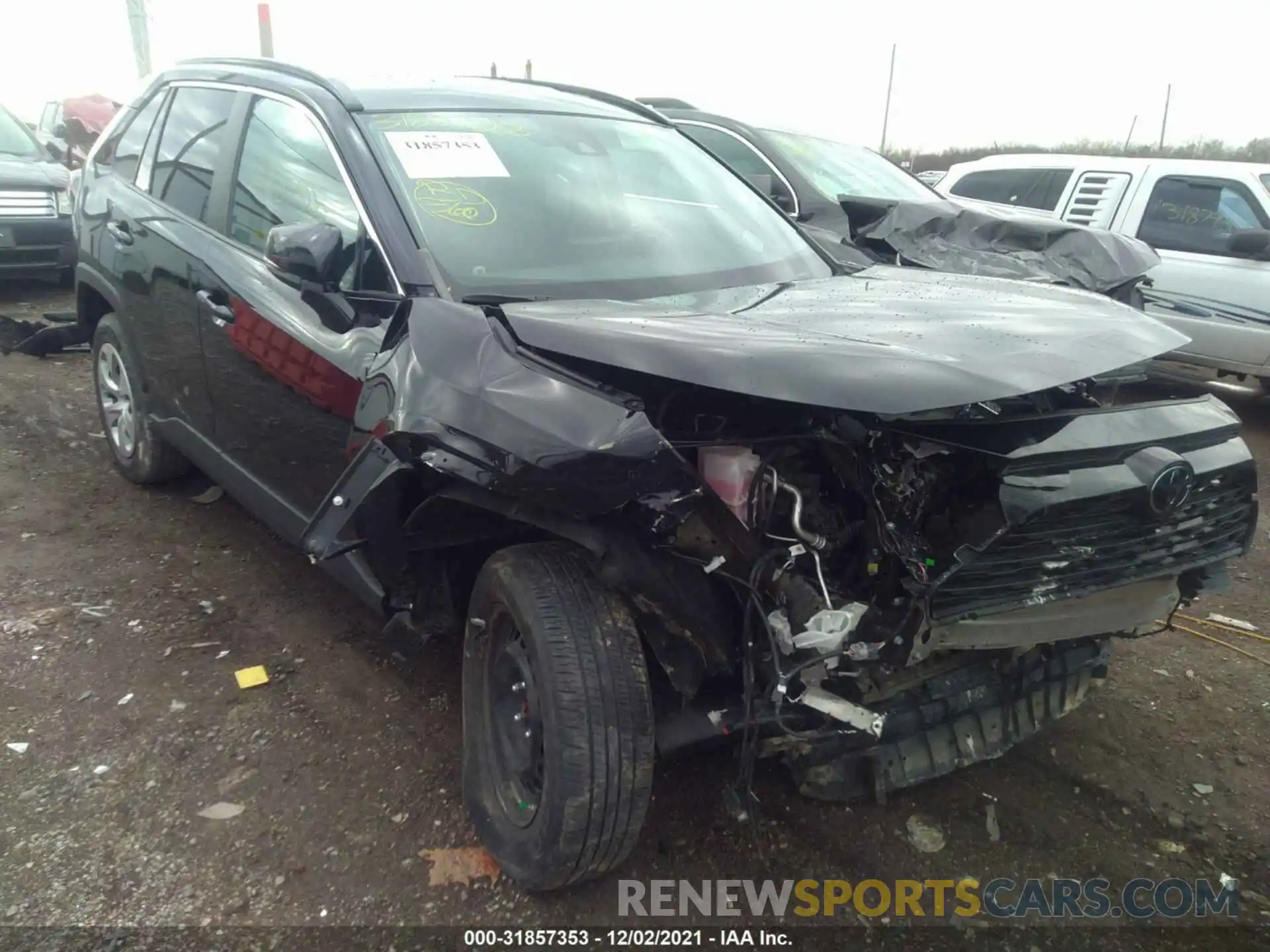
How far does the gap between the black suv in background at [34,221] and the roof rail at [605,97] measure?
5.82 m

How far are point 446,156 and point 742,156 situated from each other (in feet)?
13.2

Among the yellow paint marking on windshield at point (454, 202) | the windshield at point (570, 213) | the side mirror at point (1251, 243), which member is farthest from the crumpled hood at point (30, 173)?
the side mirror at point (1251, 243)

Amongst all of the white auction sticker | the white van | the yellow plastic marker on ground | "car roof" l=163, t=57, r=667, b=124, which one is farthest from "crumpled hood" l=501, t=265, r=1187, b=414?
the white van

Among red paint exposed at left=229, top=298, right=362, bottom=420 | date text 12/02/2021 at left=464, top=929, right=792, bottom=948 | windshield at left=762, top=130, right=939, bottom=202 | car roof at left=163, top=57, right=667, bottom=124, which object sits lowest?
date text 12/02/2021 at left=464, top=929, right=792, bottom=948

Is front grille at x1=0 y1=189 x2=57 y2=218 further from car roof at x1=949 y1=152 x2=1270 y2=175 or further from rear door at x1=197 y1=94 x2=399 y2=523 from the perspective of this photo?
car roof at x1=949 y1=152 x2=1270 y2=175

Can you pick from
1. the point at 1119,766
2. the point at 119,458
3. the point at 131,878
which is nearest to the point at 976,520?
the point at 1119,766

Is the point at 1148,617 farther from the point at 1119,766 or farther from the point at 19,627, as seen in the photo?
the point at 19,627

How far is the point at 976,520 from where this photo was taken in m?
2.09

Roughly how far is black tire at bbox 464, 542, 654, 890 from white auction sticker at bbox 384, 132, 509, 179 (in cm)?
126

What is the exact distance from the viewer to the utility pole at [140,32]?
15.2 metres

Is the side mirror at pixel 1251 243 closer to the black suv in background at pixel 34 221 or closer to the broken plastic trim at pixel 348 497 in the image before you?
the broken plastic trim at pixel 348 497

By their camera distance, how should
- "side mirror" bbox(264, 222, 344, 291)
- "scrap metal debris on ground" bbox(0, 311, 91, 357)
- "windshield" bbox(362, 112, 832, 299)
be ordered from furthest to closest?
"scrap metal debris on ground" bbox(0, 311, 91, 357)
"windshield" bbox(362, 112, 832, 299)
"side mirror" bbox(264, 222, 344, 291)

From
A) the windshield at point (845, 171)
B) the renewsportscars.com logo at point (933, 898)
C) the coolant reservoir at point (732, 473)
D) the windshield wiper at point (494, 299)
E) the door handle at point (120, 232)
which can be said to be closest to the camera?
the coolant reservoir at point (732, 473)

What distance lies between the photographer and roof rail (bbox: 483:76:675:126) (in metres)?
3.94
